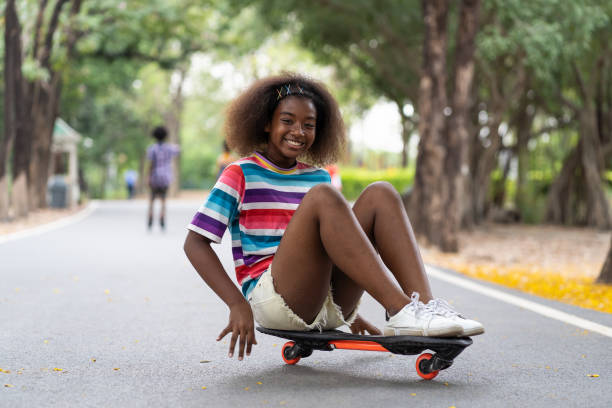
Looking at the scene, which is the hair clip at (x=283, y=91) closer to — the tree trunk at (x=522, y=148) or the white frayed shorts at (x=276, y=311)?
the white frayed shorts at (x=276, y=311)

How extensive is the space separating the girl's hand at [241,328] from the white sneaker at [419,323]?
1.93 ft

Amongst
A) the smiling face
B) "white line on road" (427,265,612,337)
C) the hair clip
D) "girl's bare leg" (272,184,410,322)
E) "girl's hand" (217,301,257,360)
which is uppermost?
the hair clip

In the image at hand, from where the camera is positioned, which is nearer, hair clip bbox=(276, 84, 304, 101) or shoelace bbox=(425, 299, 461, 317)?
shoelace bbox=(425, 299, 461, 317)

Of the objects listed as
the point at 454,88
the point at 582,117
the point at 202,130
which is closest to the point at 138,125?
the point at 202,130

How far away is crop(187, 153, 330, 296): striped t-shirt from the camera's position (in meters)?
3.66

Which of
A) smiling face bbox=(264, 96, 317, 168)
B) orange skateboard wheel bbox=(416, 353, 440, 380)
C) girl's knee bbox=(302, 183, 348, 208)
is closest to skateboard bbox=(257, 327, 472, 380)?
orange skateboard wheel bbox=(416, 353, 440, 380)

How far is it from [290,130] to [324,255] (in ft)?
2.22

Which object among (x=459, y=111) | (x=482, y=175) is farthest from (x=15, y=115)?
(x=482, y=175)

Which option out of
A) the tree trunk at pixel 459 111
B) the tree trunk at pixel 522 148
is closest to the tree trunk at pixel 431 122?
the tree trunk at pixel 459 111

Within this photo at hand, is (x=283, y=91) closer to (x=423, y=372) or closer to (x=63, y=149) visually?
(x=423, y=372)

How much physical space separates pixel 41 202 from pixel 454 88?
47.7 feet

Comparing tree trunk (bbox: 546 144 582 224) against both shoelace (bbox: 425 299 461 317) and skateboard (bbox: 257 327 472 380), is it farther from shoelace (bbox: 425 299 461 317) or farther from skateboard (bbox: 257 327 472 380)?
shoelace (bbox: 425 299 461 317)

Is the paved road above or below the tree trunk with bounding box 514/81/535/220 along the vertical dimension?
below

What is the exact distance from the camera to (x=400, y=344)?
11.1 ft
